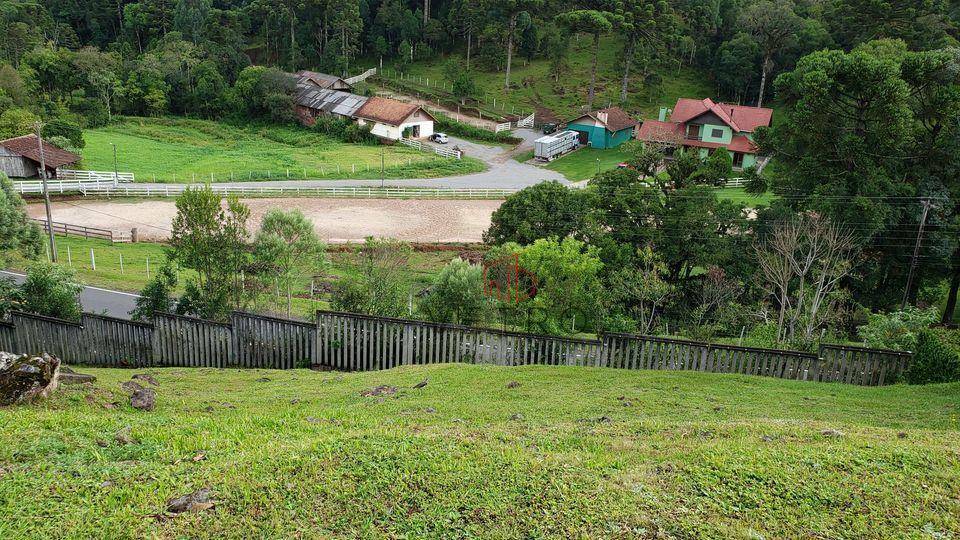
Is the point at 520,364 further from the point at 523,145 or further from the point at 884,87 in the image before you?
the point at 523,145

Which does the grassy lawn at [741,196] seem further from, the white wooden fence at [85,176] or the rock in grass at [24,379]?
the white wooden fence at [85,176]

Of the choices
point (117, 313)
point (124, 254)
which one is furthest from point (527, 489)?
point (124, 254)

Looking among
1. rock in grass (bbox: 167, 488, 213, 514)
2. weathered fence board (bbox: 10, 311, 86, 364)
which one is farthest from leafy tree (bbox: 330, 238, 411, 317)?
rock in grass (bbox: 167, 488, 213, 514)

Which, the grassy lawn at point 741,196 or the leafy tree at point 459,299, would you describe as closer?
the leafy tree at point 459,299

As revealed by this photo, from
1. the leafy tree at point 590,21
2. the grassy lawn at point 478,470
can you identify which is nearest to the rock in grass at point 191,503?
the grassy lawn at point 478,470

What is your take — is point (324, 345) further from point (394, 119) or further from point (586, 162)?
point (394, 119)

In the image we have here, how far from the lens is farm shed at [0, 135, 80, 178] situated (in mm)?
43500

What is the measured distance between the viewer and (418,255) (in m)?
34.7

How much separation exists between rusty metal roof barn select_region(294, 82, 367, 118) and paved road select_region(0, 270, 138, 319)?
39856mm

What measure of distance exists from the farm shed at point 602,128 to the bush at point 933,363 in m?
45.7

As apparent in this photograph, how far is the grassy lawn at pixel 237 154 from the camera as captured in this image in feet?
164

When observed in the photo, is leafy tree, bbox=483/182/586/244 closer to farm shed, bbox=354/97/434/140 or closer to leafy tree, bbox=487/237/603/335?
leafy tree, bbox=487/237/603/335

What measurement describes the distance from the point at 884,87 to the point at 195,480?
2631cm

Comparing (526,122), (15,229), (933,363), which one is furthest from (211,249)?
(526,122)
